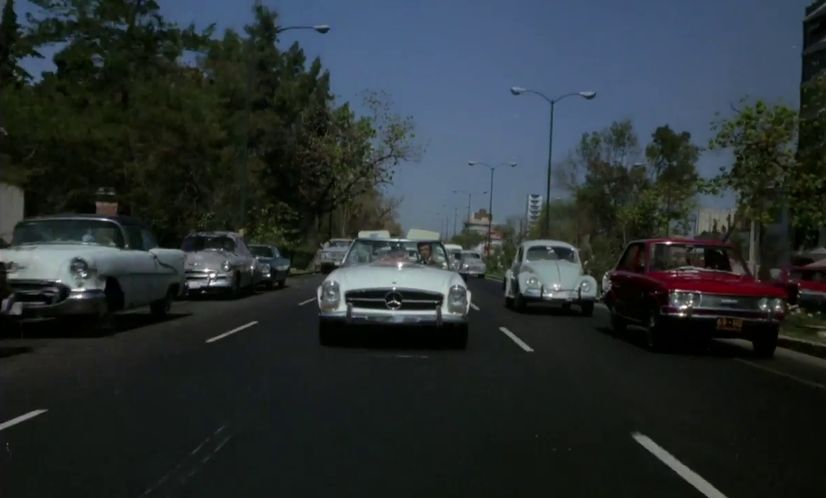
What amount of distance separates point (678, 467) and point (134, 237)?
11292 millimetres

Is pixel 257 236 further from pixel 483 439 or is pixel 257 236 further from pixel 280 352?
pixel 483 439

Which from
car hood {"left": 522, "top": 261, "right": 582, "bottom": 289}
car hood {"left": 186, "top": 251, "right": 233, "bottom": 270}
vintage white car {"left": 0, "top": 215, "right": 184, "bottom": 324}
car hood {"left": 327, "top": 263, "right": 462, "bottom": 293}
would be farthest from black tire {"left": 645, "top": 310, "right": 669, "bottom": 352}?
car hood {"left": 186, "top": 251, "right": 233, "bottom": 270}

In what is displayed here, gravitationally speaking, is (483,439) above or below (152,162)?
A: below

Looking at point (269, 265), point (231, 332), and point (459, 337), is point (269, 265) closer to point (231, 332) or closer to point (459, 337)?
point (231, 332)

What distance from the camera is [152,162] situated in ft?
104

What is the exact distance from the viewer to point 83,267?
13695mm

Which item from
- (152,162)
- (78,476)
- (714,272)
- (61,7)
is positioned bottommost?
(78,476)

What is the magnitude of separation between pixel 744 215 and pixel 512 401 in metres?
20.6

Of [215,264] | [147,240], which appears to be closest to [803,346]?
[147,240]

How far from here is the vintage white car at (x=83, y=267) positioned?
13.4 m

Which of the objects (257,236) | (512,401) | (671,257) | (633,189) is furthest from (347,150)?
(512,401)

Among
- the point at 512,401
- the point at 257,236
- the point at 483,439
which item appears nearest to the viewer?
the point at 483,439

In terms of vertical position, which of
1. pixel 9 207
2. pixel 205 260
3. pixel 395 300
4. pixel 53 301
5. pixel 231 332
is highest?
pixel 9 207

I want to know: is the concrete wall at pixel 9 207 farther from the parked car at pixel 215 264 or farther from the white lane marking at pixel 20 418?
the white lane marking at pixel 20 418
